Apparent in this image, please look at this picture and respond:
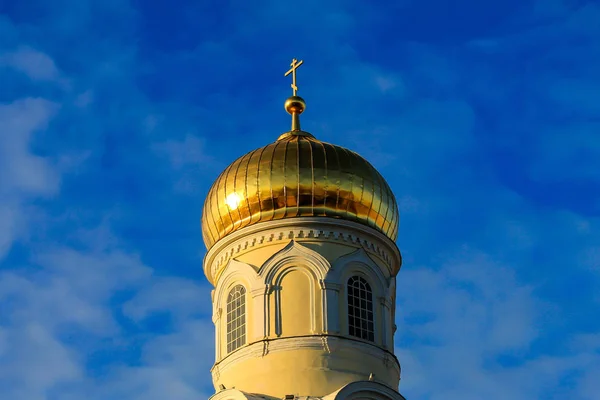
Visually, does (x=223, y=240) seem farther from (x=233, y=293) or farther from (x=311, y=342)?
(x=311, y=342)

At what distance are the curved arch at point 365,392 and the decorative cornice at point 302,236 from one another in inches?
121

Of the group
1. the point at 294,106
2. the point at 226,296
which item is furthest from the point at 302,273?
the point at 294,106

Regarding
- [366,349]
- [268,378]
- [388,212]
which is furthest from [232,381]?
[388,212]

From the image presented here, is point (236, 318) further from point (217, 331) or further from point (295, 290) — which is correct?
point (295, 290)

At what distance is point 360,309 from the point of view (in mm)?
29078

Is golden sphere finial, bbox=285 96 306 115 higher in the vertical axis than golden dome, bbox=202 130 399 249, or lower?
higher

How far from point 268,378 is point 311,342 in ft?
3.49

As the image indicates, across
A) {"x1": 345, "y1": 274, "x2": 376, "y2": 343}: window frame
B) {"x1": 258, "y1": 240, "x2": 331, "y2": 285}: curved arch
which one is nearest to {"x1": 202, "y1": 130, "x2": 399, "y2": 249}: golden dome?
{"x1": 258, "y1": 240, "x2": 331, "y2": 285}: curved arch

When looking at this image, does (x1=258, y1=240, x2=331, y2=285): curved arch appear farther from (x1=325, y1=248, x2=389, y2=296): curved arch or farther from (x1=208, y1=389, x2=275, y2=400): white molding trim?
(x1=208, y1=389, x2=275, y2=400): white molding trim

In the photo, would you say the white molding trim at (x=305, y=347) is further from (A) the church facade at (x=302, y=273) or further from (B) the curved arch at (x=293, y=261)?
(B) the curved arch at (x=293, y=261)

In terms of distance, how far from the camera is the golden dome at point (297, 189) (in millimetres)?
29391

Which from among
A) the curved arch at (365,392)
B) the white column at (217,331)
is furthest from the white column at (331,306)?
the white column at (217,331)

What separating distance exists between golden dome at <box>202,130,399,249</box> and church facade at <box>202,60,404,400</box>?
25 mm

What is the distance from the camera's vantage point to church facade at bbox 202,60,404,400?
28.1 m
